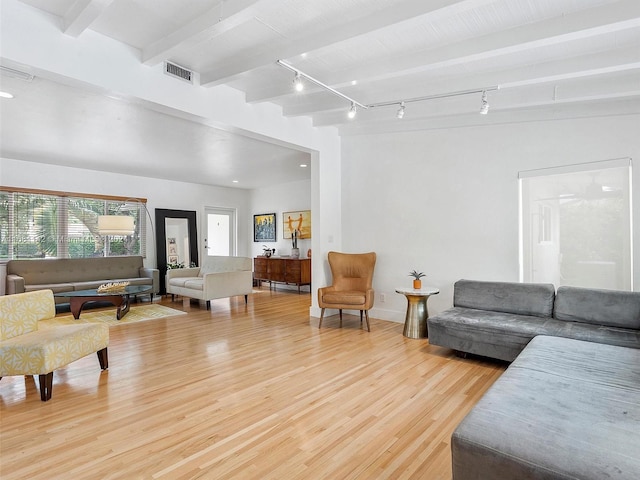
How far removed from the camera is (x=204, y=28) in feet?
7.92

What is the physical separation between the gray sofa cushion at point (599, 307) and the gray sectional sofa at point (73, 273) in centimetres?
616

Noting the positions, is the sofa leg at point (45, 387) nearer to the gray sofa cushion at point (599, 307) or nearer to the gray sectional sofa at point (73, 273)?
the gray sectional sofa at point (73, 273)

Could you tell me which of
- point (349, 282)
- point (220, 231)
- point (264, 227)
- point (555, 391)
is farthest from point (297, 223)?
point (555, 391)

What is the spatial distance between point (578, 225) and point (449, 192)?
1396mm

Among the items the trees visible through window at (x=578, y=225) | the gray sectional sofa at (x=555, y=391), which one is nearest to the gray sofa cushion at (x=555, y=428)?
the gray sectional sofa at (x=555, y=391)

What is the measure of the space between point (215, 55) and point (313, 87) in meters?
1.03

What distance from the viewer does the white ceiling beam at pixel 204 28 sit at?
2.24m

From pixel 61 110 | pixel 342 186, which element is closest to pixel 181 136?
pixel 61 110

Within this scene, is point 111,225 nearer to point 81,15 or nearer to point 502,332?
point 81,15

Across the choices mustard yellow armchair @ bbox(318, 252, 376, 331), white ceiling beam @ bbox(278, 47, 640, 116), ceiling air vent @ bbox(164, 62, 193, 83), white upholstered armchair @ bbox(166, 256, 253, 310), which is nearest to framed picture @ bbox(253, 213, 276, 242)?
white upholstered armchair @ bbox(166, 256, 253, 310)

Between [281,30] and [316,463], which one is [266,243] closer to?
[281,30]

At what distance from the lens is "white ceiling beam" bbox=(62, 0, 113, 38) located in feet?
7.14

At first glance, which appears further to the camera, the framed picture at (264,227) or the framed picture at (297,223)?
the framed picture at (264,227)

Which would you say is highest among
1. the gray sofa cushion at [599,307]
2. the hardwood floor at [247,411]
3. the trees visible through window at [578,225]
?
the trees visible through window at [578,225]
